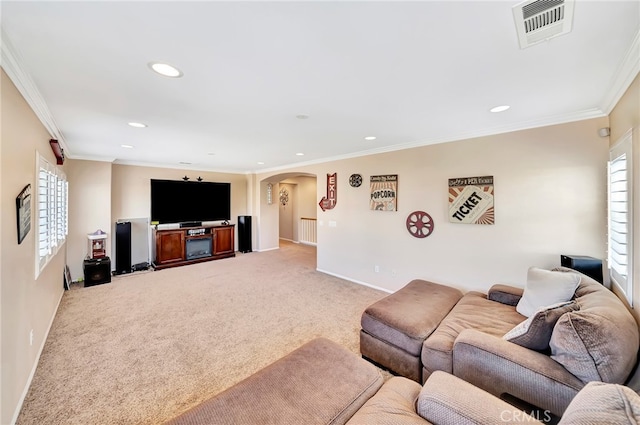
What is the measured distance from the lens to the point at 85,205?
15.8 ft

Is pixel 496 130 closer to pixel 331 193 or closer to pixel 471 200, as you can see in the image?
pixel 471 200

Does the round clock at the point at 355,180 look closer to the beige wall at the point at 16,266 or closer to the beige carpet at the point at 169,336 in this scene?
the beige carpet at the point at 169,336

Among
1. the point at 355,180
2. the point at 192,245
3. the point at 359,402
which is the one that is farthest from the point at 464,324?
the point at 192,245

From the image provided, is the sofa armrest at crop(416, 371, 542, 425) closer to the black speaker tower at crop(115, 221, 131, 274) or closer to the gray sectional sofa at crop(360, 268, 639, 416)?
Answer: the gray sectional sofa at crop(360, 268, 639, 416)

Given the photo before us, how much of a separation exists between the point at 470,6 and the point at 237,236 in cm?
723

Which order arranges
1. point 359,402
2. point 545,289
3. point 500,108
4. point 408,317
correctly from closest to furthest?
point 359,402 < point 545,289 < point 408,317 < point 500,108

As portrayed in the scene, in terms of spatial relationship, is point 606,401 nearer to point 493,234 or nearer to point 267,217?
point 493,234

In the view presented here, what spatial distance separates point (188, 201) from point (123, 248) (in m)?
1.74

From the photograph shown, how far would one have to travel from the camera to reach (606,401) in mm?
848

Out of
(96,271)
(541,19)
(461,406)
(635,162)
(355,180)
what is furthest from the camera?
(355,180)

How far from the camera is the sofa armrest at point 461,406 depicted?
1070mm

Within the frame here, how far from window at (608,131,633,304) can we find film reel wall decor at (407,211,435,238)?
68.9 inches

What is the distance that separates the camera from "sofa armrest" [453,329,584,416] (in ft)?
4.51

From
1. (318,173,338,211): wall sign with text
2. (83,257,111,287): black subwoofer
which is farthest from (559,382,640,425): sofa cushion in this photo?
(83,257,111,287): black subwoofer
